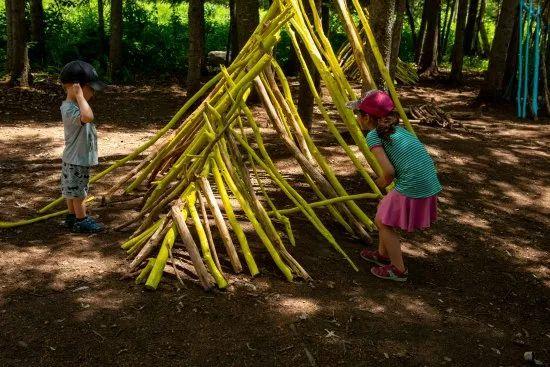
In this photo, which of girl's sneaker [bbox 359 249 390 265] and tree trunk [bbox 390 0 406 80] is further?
tree trunk [bbox 390 0 406 80]

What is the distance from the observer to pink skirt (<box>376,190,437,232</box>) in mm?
3674

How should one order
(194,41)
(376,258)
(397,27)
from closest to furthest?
(376,258)
(194,41)
(397,27)

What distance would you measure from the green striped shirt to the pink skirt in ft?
0.14

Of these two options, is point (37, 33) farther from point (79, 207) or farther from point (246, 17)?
point (79, 207)

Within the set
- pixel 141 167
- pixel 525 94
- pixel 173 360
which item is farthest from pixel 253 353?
pixel 525 94

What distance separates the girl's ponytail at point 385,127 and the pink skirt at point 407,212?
37cm

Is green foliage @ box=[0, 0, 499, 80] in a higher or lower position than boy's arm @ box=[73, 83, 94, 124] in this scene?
higher

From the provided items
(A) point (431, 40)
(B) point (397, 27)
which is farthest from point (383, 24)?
(A) point (431, 40)

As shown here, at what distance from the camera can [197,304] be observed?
3.21 metres

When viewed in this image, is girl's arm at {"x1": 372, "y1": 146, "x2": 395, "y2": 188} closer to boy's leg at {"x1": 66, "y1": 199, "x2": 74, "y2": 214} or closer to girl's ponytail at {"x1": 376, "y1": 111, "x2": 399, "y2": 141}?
girl's ponytail at {"x1": 376, "y1": 111, "x2": 399, "y2": 141}

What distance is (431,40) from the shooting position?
48.5 feet

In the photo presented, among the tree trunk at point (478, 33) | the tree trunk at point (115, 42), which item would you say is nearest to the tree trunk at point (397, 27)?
the tree trunk at point (115, 42)

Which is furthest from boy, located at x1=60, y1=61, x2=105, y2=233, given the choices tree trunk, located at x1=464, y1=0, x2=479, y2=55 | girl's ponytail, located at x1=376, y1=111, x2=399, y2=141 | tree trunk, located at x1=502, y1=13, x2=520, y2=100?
tree trunk, located at x1=464, y1=0, x2=479, y2=55

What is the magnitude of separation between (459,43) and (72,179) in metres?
11.3
